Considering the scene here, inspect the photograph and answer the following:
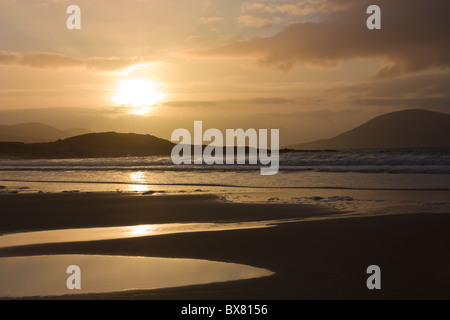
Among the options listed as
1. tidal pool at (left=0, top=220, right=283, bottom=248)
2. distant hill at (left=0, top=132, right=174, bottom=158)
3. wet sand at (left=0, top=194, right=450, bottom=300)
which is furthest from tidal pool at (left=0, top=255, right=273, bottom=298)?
distant hill at (left=0, top=132, right=174, bottom=158)

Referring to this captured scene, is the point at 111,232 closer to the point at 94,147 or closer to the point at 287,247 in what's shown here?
the point at 287,247

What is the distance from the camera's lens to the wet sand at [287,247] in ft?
20.0

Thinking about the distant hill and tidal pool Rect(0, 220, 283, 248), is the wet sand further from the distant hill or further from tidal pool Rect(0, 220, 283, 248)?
the distant hill

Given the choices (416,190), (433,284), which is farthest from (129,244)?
(416,190)

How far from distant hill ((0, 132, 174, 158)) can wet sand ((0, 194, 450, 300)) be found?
3064 inches

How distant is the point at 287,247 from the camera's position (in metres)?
8.57

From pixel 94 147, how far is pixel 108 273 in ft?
339

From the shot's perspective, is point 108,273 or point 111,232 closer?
point 108,273

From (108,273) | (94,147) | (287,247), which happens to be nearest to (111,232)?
(108,273)

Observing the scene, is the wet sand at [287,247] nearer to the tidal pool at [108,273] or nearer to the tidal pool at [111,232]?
the tidal pool at [108,273]

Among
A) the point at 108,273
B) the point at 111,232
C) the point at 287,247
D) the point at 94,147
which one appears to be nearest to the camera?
the point at 108,273

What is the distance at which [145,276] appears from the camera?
683 cm

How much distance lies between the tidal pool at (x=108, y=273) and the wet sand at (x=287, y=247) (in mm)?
299

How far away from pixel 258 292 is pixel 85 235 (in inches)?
216
